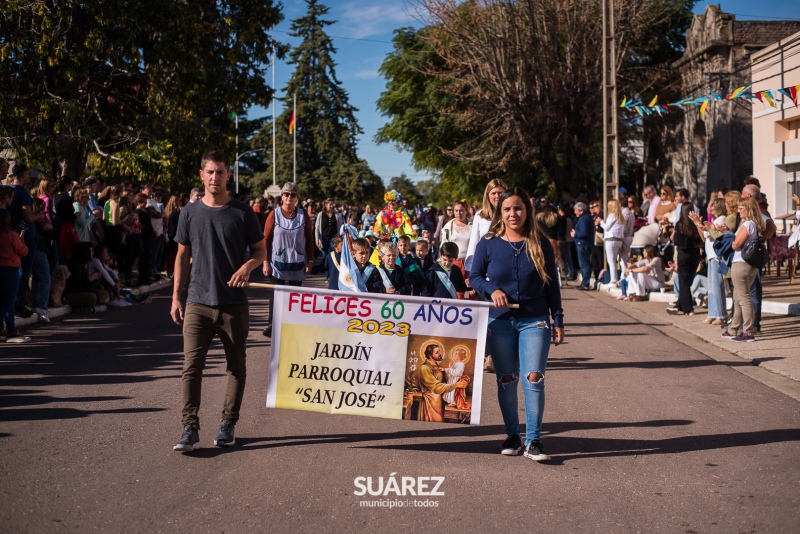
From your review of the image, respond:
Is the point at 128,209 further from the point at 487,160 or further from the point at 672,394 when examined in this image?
the point at 487,160

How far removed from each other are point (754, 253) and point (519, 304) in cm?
646

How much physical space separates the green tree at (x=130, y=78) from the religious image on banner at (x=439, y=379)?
1867 cm

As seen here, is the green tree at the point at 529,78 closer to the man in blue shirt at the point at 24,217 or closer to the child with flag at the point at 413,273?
the man in blue shirt at the point at 24,217

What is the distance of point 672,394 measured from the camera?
342 inches

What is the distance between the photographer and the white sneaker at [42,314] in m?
13.2

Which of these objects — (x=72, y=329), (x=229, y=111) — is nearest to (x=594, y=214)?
(x=229, y=111)

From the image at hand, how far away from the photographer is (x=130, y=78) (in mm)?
26078

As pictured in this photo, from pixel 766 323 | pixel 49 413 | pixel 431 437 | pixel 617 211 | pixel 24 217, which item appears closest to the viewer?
pixel 431 437

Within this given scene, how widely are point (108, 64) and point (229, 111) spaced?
3.90 m

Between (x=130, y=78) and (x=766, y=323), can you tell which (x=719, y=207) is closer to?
(x=766, y=323)

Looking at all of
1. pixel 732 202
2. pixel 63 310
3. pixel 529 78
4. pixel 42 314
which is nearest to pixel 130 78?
pixel 63 310

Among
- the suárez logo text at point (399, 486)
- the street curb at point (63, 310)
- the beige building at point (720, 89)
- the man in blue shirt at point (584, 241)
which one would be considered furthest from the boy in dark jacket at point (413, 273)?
the beige building at point (720, 89)

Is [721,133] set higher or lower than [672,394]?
higher

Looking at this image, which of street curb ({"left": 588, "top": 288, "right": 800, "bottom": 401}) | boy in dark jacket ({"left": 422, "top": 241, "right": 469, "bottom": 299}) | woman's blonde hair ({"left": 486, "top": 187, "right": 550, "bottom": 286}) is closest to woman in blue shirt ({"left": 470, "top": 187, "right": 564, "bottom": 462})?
woman's blonde hair ({"left": 486, "top": 187, "right": 550, "bottom": 286})
